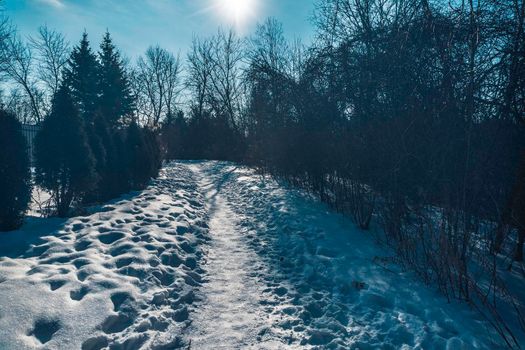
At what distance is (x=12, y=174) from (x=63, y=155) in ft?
3.95

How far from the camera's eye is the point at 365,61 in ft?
20.4

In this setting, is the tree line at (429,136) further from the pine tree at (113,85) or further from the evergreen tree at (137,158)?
the pine tree at (113,85)

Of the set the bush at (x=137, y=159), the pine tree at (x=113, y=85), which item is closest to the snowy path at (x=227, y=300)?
the bush at (x=137, y=159)

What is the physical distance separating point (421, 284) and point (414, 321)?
95cm

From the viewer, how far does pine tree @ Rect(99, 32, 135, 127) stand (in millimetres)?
26781

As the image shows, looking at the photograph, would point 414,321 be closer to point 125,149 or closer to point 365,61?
point 365,61

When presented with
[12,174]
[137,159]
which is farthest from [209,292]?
[137,159]

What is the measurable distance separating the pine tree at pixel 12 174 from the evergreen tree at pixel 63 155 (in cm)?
65

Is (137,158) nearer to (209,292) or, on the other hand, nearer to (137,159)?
(137,159)

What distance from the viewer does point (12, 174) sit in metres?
4.82

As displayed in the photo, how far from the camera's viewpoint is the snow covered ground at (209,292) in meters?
2.71

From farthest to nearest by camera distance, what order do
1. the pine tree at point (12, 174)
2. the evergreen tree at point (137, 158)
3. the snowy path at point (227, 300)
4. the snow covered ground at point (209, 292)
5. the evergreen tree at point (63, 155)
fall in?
the evergreen tree at point (137, 158)
the evergreen tree at point (63, 155)
the pine tree at point (12, 174)
the snowy path at point (227, 300)
the snow covered ground at point (209, 292)

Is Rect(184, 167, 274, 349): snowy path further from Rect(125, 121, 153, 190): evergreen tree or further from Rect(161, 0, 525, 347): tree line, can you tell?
Rect(125, 121, 153, 190): evergreen tree

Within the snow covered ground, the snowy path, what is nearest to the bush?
the snow covered ground
